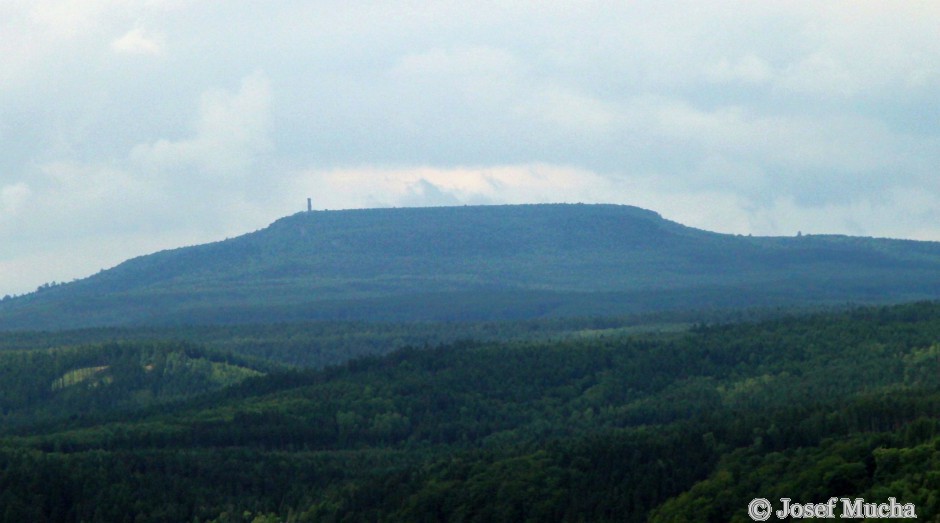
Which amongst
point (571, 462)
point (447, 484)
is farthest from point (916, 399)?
point (447, 484)

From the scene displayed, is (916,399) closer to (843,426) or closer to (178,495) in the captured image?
(843,426)

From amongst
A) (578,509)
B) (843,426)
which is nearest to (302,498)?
(578,509)

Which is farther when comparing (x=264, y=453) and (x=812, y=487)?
(x=264, y=453)

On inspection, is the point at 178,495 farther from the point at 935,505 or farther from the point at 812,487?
the point at 935,505

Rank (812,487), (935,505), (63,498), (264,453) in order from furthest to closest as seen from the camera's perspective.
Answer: (264,453) < (63,498) < (812,487) < (935,505)

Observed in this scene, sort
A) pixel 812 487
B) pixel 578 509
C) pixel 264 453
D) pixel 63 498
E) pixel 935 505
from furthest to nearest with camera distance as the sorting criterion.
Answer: pixel 264 453 < pixel 63 498 < pixel 578 509 < pixel 812 487 < pixel 935 505

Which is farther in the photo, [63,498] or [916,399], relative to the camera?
[63,498]

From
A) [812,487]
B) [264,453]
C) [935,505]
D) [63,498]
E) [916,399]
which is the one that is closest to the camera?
[935,505]

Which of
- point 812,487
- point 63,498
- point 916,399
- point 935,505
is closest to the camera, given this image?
point 935,505
